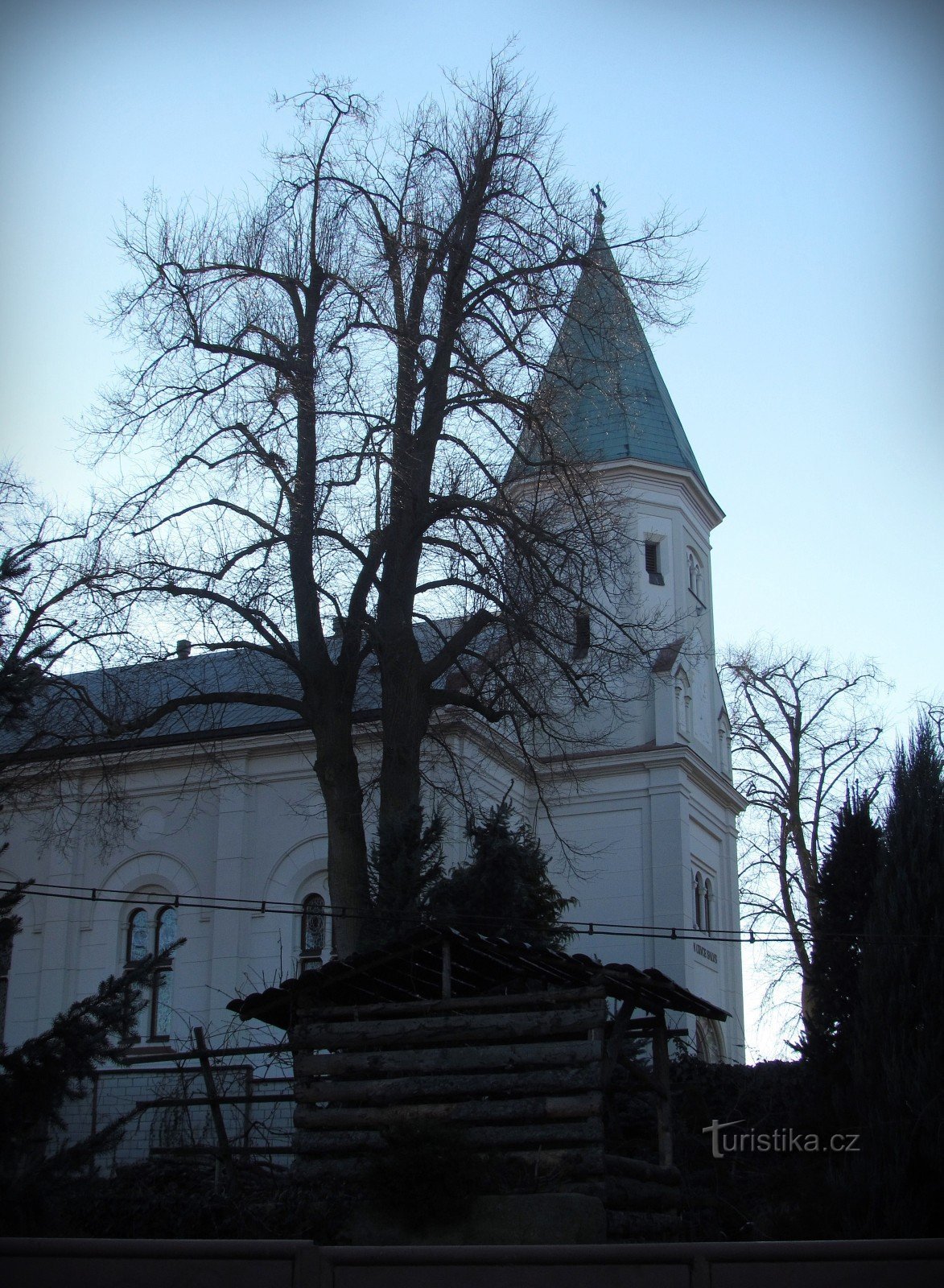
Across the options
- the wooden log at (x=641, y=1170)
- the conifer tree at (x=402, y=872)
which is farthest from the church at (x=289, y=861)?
the wooden log at (x=641, y=1170)

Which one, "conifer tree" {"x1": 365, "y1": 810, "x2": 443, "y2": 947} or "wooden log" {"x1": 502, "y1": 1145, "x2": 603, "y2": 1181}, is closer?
"wooden log" {"x1": 502, "y1": 1145, "x2": 603, "y2": 1181}

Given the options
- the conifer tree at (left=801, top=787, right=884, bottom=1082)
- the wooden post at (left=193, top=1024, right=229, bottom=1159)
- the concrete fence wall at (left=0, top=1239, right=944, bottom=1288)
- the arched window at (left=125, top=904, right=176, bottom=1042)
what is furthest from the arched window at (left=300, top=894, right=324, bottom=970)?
the concrete fence wall at (left=0, top=1239, right=944, bottom=1288)

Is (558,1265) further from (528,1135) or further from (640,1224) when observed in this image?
(640,1224)

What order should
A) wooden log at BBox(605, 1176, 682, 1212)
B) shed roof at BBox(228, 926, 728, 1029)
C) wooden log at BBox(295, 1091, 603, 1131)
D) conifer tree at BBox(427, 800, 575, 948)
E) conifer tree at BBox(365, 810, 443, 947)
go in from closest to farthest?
wooden log at BBox(295, 1091, 603, 1131) < wooden log at BBox(605, 1176, 682, 1212) < shed roof at BBox(228, 926, 728, 1029) < conifer tree at BBox(427, 800, 575, 948) < conifer tree at BBox(365, 810, 443, 947)

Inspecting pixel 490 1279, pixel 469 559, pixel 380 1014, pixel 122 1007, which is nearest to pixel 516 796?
pixel 469 559

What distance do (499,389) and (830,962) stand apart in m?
8.89

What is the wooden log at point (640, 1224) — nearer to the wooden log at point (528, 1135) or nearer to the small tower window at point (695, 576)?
the wooden log at point (528, 1135)

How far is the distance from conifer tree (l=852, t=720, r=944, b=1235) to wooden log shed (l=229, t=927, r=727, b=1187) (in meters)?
1.70

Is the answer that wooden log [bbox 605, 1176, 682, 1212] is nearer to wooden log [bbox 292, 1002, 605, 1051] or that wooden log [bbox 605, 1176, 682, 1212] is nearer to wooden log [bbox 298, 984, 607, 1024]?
wooden log [bbox 292, 1002, 605, 1051]

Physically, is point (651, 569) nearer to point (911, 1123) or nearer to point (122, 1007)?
point (911, 1123)

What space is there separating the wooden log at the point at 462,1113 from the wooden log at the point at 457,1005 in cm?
83

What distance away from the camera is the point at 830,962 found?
16.1 metres

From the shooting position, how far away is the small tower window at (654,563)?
34031 millimetres

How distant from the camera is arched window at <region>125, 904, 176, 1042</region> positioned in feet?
97.0
